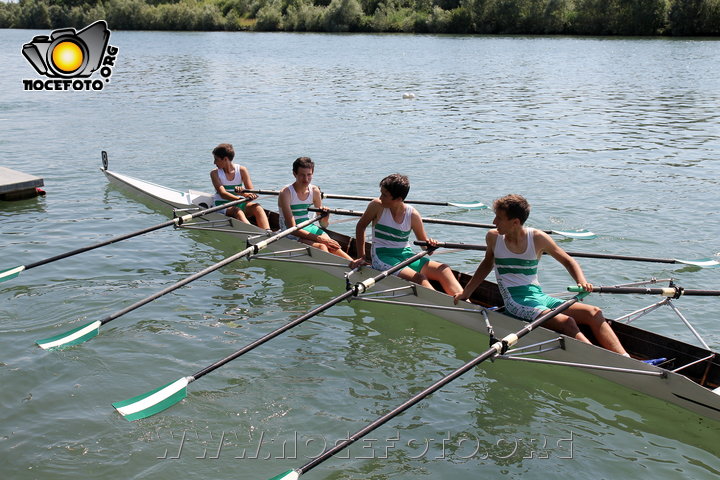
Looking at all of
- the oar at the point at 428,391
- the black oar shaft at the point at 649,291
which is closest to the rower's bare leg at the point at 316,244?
the oar at the point at 428,391

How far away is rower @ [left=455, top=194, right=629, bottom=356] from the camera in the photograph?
6.86 metres

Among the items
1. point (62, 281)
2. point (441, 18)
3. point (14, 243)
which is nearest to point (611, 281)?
point (62, 281)

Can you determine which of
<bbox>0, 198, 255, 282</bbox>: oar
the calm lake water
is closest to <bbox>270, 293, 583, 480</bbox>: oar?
the calm lake water

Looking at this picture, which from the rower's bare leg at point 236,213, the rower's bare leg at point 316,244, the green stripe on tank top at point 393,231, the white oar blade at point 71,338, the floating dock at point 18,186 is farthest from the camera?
the floating dock at point 18,186

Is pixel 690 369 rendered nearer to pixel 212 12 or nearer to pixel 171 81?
pixel 171 81

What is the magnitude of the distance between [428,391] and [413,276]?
9.64 ft

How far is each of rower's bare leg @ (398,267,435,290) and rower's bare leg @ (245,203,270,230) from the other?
3255 mm

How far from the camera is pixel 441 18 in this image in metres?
65.0

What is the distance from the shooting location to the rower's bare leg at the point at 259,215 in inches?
445

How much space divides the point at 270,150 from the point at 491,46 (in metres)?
36.3

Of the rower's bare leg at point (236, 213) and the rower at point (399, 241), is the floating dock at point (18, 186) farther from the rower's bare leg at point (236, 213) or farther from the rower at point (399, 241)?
the rower at point (399, 241)

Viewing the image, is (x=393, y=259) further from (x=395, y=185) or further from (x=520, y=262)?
(x=520, y=262)

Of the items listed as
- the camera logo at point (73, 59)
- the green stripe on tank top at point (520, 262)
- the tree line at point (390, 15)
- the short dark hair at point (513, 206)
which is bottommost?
the green stripe on tank top at point (520, 262)

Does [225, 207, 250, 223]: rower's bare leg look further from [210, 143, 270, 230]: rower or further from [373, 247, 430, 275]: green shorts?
[373, 247, 430, 275]: green shorts
